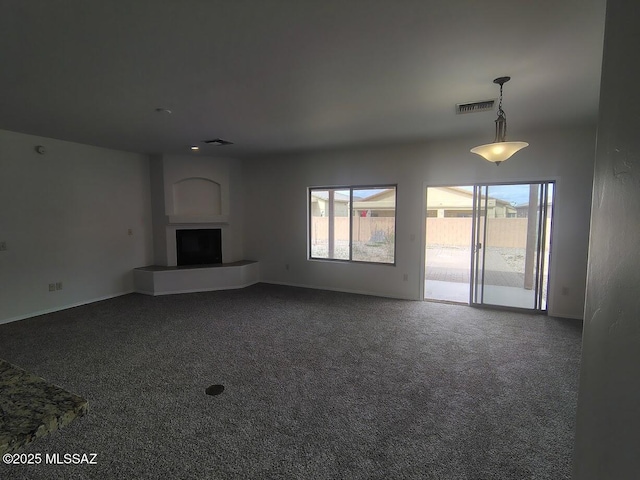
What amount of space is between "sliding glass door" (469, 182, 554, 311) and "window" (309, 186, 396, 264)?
1366 mm

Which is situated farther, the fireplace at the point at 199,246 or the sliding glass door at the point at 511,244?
the fireplace at the point at 199,246

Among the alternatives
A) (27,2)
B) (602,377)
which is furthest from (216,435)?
(27,2)

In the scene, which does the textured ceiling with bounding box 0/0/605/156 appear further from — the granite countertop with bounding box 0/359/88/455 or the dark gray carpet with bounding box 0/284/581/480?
the dark gray carpet with bounding box 0/284/581/480

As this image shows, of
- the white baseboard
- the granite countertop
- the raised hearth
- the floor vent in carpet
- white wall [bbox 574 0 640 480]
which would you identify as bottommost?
the floor vent in carpet

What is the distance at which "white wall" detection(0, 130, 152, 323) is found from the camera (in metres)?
4.26

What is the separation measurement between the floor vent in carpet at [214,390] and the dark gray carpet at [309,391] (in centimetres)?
5

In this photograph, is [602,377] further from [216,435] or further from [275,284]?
[275,284]

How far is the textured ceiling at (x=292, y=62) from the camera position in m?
Result: 1.80

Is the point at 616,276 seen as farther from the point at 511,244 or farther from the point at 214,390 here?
the point at 511,244

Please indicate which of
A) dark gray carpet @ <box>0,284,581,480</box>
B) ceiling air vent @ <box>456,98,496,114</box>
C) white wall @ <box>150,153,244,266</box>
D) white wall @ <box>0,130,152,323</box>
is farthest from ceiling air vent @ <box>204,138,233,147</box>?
ceiling air vent @ <box>456,98,496,114</box>

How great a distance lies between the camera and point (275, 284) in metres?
6.45

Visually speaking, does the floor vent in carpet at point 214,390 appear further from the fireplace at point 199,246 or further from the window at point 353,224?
the fireplace at point 199,246

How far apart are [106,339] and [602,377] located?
4401 mm

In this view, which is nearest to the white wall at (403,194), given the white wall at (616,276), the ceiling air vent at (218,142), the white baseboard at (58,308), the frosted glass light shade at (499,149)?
the ceiling air vent at (218,142)
